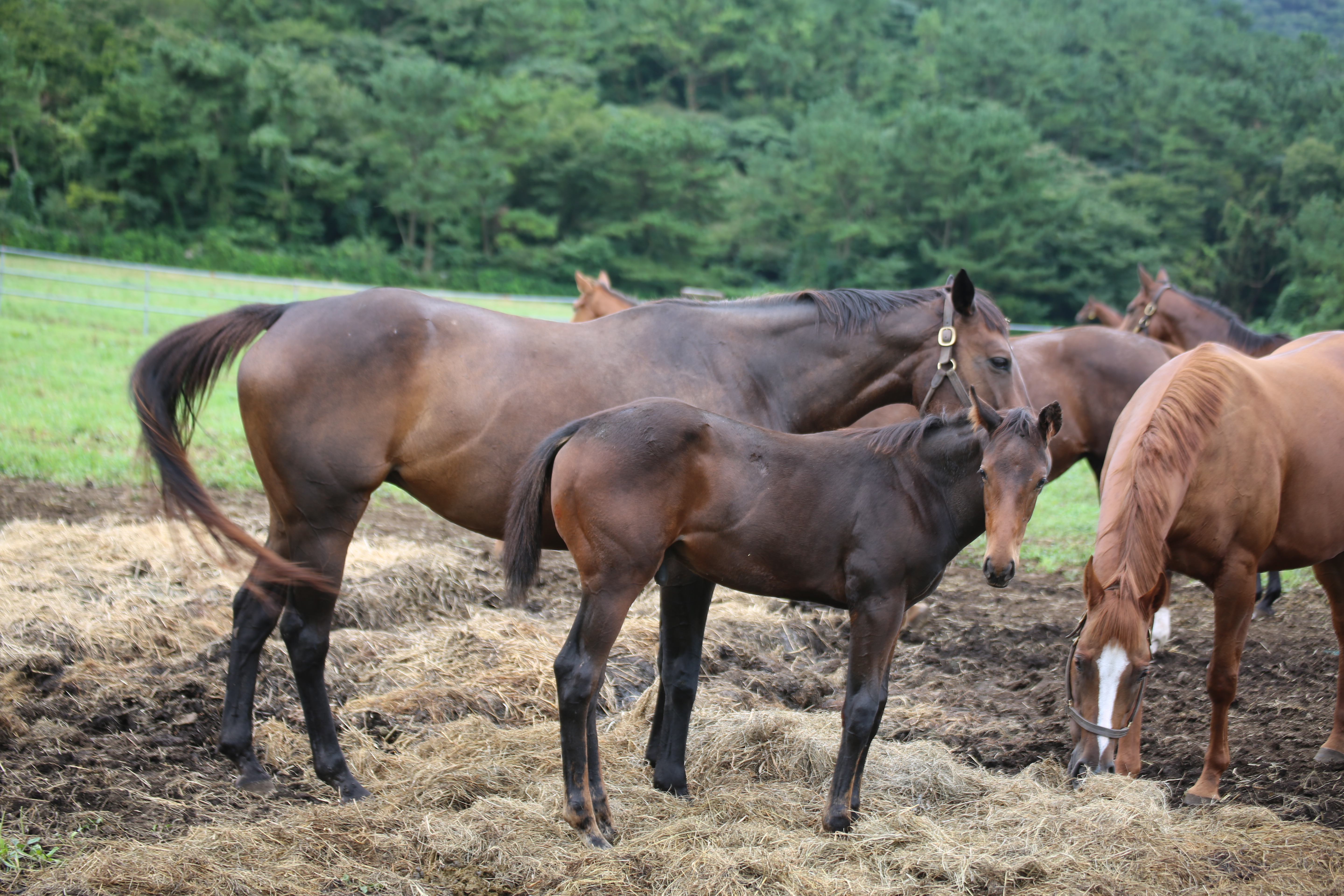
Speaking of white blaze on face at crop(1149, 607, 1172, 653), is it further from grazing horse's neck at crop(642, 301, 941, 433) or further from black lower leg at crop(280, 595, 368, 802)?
black lower leg at crop(280, 595, 368, 802)

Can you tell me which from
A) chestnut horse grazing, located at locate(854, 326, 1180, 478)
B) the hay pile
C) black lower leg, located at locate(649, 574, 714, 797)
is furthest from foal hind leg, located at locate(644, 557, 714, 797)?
chestnut horse grazing, located at locate(854, 326, 1180, 478)

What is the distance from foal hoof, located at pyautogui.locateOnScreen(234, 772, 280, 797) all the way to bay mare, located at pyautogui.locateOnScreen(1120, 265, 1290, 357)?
793 centimetres

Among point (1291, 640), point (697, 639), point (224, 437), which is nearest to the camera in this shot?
point (697, 639)

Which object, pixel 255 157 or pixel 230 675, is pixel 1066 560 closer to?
pixel 230 675

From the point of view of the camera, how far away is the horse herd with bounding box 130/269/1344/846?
3.33 m

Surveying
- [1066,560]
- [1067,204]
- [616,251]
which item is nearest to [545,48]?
[616,251]

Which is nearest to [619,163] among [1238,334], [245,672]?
[1238,334]

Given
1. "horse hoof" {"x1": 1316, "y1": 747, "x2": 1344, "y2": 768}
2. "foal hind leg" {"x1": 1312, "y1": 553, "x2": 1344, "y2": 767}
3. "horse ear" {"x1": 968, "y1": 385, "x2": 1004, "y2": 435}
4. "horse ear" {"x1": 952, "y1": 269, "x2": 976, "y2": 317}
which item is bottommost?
"horse hoof" {"x1": 1316, "y1": 747, "x2": 1344, "y2": 768}

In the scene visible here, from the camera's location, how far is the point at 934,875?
3146 millimetres

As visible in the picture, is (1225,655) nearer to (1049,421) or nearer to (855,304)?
(1049,421)

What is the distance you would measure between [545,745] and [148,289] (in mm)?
15239

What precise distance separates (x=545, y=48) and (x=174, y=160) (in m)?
23.5

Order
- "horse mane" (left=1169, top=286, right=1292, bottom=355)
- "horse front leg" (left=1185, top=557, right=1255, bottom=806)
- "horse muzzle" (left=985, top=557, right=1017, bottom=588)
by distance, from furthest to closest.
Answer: "horse mane" (left=1169, top=286, right=1292, bottom=355), "horse front leg" (left=1185, top=557, right=1255, bottom=806), "horse muzzle" (left=985, top=557, right=1017, bottom=588)

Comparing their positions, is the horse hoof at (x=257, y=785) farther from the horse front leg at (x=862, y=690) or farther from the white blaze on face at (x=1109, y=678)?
the white blaze on face at (x=1109, y=678)
